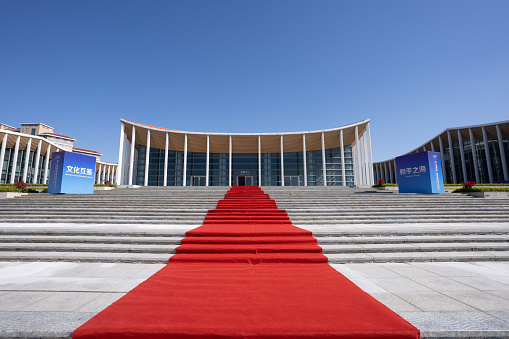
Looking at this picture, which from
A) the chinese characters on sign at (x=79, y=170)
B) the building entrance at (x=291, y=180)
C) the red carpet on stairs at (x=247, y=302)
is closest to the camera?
the red carpet on stairs at (x=247, y=302)

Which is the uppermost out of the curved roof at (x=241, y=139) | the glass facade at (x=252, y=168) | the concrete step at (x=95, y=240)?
the curved roof at (x=241, y=139)

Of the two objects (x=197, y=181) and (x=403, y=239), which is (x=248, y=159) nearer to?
(x=197, y=181)

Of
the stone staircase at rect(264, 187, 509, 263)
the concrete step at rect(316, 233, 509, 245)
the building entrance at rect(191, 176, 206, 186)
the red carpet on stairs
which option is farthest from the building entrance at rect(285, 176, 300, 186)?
the red carpet on stairs

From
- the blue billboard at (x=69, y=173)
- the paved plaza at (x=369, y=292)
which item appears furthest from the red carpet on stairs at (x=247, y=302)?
the blue billboard at (x=69, y=173)

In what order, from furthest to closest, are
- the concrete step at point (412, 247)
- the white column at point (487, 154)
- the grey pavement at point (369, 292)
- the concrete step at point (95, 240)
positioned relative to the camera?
the white column at point (487, 154)
the concrete step at point (95, 240)
the concrete step at point (412, 247)
the grey pavement at point (369, 292)

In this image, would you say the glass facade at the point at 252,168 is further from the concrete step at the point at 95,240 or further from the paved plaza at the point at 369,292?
the paved plaza at the point at 369,292

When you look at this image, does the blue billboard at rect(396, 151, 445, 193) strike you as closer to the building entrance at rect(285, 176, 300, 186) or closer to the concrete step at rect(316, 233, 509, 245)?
the concrete step at rect(316, 233, 509, 245)

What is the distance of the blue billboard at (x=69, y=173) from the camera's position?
62.1ft

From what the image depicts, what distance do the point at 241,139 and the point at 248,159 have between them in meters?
5.98

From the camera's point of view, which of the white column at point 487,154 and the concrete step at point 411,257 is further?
the white column at point 487,154

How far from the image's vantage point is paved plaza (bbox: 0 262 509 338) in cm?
316

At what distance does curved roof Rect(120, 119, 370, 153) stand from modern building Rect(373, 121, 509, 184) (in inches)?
1184

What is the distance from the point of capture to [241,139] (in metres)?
36.3

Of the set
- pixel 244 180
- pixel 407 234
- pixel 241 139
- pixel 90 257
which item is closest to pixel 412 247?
pixel 407 234
